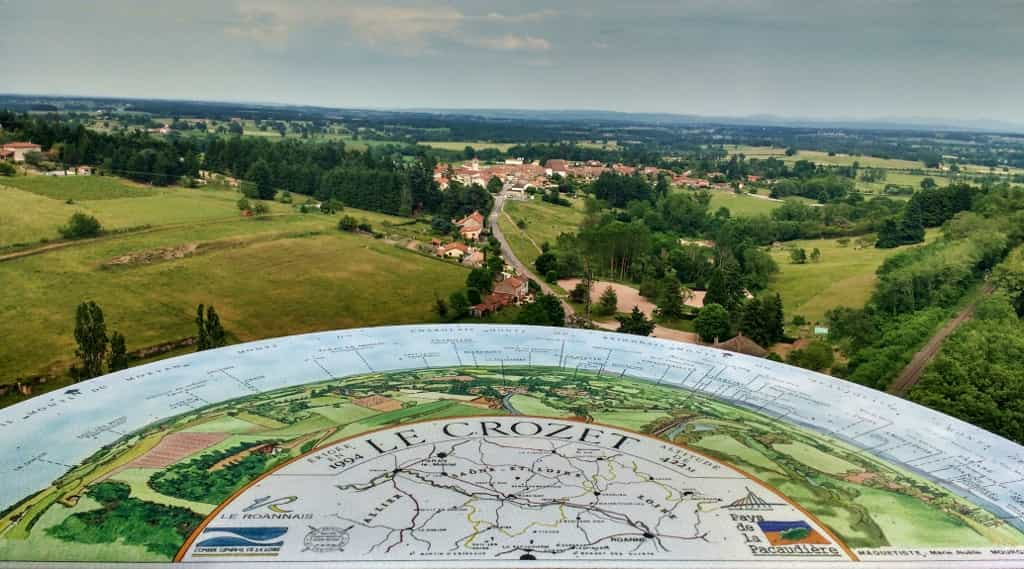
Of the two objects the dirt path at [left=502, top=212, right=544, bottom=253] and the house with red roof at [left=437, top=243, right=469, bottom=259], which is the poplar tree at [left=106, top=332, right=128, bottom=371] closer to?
the house with red roof at [left=437, top=243, right=469, bottom=259]

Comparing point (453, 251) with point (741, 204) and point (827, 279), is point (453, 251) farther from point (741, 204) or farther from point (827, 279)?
point (741, 204)

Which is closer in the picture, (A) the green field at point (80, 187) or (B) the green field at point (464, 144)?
(A) the green field at point (80, 187)

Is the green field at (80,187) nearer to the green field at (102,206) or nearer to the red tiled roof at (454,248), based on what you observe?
the green field at (102,206)

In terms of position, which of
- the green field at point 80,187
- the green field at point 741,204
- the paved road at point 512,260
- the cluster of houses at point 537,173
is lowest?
the paved road at point 512,260

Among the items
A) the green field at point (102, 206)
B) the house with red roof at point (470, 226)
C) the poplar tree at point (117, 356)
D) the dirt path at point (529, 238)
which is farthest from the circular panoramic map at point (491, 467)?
the dirt path at point (529, 238)

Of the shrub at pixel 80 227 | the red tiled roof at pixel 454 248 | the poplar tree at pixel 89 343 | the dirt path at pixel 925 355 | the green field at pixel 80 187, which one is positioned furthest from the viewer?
the red tiled roof at pixel 454 248
